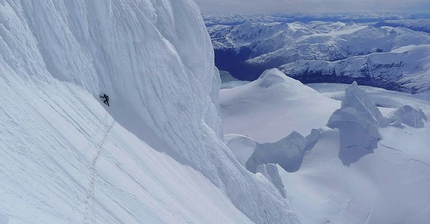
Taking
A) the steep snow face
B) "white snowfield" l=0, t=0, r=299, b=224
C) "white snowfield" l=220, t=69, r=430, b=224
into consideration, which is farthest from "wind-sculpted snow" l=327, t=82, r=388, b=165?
"white snowfield" l=0, t=0, r=299, b=224

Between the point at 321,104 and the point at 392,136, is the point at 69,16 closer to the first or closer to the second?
the point at 392,136

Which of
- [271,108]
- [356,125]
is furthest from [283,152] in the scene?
[271,108]

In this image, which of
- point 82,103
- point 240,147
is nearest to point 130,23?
point 82,103

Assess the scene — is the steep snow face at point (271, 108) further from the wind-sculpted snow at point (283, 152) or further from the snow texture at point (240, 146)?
the wind-sculpted snow at point (283, 152)

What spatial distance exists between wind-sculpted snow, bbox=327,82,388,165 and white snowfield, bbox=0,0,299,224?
33.7 metres

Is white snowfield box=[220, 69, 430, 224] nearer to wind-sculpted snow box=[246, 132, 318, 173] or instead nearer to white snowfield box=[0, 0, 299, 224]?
wind-sculpted snow box=[246, 132, 318, 173]

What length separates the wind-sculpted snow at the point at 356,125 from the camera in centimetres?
6134

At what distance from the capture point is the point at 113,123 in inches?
789

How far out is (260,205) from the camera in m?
29.1

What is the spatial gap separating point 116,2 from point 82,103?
9001mm

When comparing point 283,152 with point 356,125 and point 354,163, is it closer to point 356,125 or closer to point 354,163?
point 354,163

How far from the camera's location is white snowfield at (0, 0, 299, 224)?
39.8 ft

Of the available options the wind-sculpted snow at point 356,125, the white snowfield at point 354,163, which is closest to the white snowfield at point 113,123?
the white snowfield at point 354,163

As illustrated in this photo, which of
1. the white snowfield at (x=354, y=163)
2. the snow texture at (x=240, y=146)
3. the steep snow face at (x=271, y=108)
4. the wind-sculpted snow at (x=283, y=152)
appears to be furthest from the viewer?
the steep snow face at (x=271, y=108)
